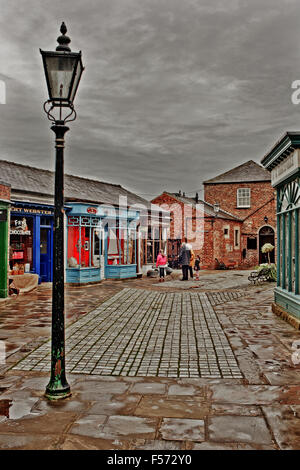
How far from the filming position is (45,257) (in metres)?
17.4

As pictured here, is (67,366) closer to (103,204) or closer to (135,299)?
(135,299)

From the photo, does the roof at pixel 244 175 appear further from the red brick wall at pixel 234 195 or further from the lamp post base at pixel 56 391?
the lamp post base at pixel 56 391

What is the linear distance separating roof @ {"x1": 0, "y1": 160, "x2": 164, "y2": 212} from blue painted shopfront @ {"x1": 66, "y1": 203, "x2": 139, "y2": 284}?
0.70 metres

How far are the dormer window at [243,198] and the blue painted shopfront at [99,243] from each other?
14194 millimetres

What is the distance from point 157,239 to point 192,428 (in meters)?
22.5

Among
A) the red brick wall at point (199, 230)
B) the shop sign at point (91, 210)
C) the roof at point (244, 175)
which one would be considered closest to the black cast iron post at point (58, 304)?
the shop sign at point (91, 210)

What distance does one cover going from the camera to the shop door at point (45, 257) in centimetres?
1730

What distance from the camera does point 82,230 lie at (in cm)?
1827

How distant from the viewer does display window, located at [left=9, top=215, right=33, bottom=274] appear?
15.6m

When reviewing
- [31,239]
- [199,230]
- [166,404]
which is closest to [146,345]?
[166,404]

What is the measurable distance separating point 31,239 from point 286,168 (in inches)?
425
